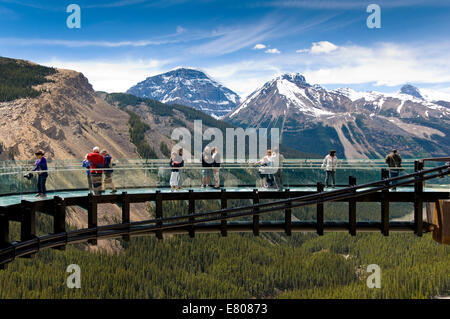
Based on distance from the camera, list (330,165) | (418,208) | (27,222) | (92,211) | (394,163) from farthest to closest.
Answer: (394,163), (330,165), (92,211), (418,208), (27,222)

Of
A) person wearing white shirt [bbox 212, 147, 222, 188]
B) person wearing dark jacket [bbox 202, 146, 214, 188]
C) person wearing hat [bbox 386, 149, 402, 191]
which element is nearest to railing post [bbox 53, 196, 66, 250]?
person wearing dark jacket [bbox 202, 146, 214, 188]

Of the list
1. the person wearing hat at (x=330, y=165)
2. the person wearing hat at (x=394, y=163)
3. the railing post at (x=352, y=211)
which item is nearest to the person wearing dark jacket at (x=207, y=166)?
the person wearing hat at (x=330, y=165)

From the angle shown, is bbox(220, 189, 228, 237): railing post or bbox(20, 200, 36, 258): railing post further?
bbox(220, 189, 228, 237): railing post

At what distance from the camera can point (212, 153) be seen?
26.1 metres

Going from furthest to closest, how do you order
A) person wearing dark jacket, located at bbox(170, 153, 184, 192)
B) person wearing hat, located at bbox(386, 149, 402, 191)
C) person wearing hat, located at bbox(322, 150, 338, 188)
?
1. person wearing hat, located at bbox(386, 149, 402, 191)
2. person wearing hat, located at bbox(322, 150, 338, 188)
3. person wearing dark jacket, located at bbox(170, 153, 184, 192)

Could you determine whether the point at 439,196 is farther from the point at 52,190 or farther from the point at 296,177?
the point at 52,190

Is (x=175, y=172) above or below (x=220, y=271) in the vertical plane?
above

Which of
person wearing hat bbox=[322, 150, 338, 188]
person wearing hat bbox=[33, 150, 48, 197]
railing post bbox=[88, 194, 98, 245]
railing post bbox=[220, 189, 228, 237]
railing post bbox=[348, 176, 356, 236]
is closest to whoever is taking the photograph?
railing post bbox=[348, 176, 356, 236]

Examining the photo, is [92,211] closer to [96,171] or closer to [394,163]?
[96,171]

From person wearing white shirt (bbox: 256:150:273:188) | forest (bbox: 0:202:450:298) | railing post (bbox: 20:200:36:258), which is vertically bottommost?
forest (bbox: 0:202:450:298)

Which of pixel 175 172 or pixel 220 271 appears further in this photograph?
pixel 220 271

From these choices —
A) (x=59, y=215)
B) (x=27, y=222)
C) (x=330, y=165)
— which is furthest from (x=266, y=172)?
(x=27, y=222)

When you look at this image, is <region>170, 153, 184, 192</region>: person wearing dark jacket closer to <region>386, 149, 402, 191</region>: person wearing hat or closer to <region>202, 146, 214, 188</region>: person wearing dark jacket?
<region>202, 146, 214, 188</region>: person wearing dark jacket
